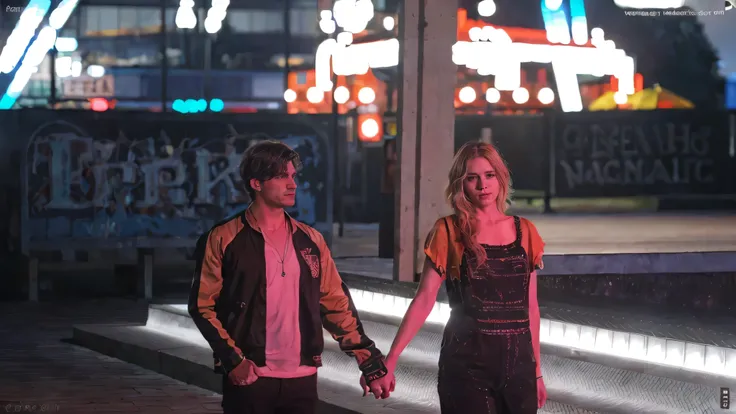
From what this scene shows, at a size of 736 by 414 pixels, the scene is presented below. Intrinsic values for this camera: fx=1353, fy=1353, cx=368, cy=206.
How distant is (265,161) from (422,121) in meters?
7.76

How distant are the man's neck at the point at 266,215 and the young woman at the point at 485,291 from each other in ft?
1.99

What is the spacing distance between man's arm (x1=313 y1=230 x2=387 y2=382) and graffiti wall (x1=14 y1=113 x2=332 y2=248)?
10676mm

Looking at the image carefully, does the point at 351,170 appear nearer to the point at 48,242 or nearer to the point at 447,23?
the point at 48,242

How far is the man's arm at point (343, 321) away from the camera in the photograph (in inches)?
212

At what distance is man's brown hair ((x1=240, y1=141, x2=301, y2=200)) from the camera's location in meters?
5.24

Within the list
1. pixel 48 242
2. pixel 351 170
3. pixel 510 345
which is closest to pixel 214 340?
pixel 510 345

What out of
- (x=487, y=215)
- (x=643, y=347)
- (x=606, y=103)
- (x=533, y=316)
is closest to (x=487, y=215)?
(x=487, y=215)

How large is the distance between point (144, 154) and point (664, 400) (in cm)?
989

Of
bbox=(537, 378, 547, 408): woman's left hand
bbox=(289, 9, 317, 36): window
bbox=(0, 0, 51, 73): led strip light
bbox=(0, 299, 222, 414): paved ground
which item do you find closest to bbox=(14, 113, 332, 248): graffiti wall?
bbox=(0, 299, 222, 414): paved ground

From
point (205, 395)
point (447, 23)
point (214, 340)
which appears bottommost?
point (205, 395)

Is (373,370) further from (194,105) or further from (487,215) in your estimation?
(194,105)

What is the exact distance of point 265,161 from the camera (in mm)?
5238

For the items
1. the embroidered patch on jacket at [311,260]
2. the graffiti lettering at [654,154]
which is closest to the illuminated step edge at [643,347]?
the embroidered patch on jacket at [311,260]

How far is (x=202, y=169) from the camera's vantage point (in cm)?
1638
